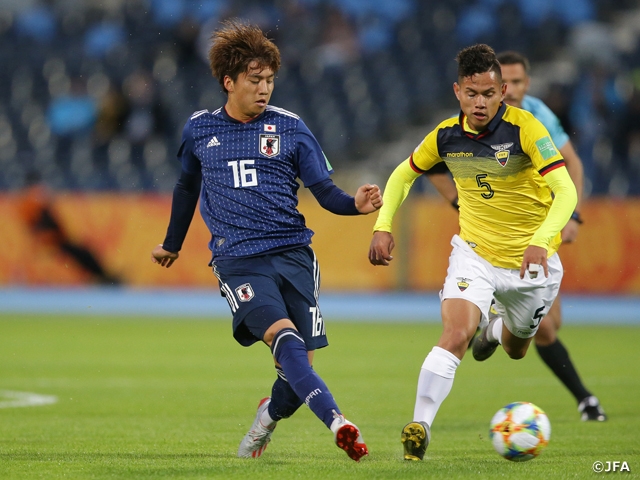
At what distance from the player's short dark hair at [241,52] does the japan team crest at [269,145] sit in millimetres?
333

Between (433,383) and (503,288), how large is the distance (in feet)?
3.07

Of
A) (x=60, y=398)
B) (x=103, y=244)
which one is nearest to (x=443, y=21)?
(x=103, y=244)

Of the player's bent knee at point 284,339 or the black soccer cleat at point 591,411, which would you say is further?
the black soccer cleat at point 591,411

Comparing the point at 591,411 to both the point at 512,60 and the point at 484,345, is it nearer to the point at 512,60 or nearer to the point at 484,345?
the point at 484,345

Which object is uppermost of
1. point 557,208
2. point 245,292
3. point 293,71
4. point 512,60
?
point 293,71

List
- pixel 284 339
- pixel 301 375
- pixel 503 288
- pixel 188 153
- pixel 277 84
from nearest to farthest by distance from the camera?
pixel 301 375 < pixel 284 339 < pixel 188 153 < pixel 503 288 < pixel 277 84

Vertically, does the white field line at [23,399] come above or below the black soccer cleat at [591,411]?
below

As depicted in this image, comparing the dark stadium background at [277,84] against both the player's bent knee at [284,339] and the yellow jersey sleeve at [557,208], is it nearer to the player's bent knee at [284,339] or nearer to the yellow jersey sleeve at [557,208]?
the yellow jersey sleeve at [557,208]

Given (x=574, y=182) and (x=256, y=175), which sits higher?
(x=574, y=182)

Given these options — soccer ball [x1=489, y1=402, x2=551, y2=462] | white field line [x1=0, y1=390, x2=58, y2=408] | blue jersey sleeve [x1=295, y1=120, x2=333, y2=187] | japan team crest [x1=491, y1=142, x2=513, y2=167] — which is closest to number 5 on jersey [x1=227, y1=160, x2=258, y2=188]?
blue jersey sleeve [x1=295, y1=120, x2=333, y2=187]

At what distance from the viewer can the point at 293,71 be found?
20.2 meters

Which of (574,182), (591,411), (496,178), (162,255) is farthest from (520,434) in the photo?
(574,182)

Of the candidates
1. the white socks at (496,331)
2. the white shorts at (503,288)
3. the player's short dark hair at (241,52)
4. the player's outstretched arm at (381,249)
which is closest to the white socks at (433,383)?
the white shorts at (503,288)

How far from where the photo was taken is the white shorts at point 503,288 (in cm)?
586
